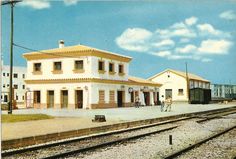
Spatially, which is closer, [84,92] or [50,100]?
[84,92]

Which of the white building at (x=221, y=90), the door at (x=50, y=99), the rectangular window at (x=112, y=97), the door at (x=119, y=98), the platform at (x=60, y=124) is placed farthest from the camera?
the white building at (x=221, y=90)

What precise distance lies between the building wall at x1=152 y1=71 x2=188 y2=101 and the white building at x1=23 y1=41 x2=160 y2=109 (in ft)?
81.9

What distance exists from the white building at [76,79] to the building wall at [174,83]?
24973 millimetres

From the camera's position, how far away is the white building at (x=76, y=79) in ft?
116

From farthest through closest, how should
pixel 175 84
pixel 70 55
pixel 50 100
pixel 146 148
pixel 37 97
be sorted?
pixel 175 84 → pixel 37 97 → pixel 50 100 → pixel 70 55 → pixel 146 148

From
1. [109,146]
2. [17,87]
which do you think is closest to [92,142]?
[109,146]

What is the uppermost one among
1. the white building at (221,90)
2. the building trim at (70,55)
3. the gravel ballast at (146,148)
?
the building trim at (70,55)

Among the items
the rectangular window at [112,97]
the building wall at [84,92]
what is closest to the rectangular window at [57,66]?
the building wall at [84,92]

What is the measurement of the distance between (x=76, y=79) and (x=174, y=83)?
32.8 meters

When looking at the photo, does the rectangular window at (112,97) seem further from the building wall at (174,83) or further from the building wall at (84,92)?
the building wall at (174,83)

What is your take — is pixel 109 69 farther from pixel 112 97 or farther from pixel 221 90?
pixel 221 90

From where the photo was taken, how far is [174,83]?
64812 millimetres

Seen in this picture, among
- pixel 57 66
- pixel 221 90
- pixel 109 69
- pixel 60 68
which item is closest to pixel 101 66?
pixel 109 69

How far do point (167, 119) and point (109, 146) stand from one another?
11.5 meters
